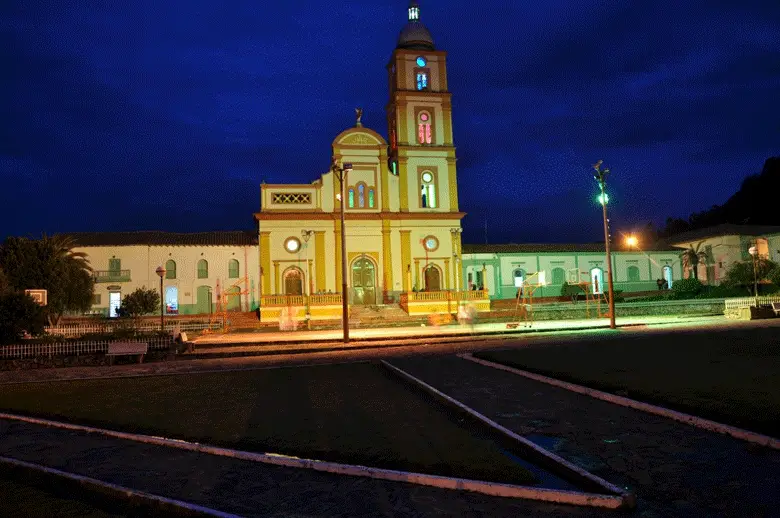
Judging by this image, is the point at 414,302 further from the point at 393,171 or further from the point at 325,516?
the point at 325,516

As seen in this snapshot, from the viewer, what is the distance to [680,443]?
19.4 feet


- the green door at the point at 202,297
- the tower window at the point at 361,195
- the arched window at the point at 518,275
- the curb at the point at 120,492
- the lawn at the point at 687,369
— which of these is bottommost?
the curb at the point at 120,492

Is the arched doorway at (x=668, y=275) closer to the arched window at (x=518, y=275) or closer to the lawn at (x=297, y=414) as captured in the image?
the arched window at (x=518, y=275)

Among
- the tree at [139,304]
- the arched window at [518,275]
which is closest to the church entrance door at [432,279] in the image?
the arched window at [518,275]

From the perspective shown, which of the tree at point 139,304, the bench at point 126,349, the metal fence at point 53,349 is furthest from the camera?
the tree at point 139,304

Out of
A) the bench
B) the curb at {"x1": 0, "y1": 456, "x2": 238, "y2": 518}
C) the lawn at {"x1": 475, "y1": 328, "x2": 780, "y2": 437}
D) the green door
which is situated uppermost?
the green door

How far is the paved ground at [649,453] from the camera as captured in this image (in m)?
4.35

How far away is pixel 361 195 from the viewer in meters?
38.9

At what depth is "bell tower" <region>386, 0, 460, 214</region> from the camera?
130 feet

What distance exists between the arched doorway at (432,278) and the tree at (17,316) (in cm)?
2541

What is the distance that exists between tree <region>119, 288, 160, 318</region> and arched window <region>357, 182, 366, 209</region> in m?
14.4

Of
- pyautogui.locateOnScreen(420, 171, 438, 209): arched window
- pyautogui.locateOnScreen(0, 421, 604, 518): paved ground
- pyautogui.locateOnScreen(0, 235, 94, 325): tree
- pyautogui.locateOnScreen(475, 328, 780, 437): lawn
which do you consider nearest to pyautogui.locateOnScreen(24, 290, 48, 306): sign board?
pyautogui.locateOnScreen(0, 235, 94, 325): tree

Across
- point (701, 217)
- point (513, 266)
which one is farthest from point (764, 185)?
point (513, 266)

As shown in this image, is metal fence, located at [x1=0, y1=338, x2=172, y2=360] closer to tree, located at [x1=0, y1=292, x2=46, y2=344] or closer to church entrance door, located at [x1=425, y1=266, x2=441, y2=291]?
tree, located at [x1=0, y1=292, x2=46, y2=344]
